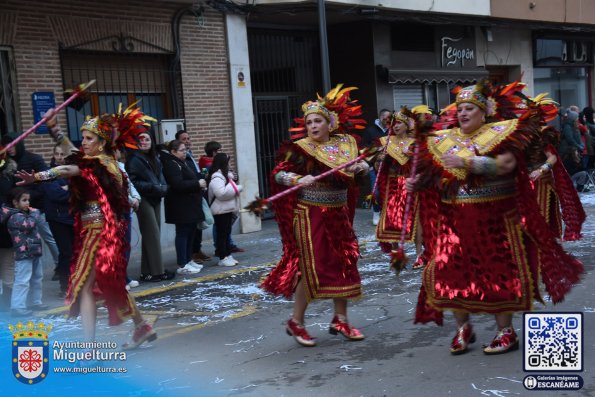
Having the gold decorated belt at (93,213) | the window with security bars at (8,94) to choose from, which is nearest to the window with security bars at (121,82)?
the window with security bars at (8,94)

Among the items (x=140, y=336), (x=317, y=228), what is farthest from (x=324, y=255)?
(x=140, y=336)

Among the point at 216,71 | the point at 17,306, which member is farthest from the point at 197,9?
the point at 17,306

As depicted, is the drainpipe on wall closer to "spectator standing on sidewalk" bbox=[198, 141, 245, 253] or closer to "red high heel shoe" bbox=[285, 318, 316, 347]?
"spectator standing on sidewalk" bbox=[198, 141, 245, 253]

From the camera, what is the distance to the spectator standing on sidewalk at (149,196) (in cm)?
992

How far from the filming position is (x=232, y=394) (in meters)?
5.30

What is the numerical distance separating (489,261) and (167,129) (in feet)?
27.4

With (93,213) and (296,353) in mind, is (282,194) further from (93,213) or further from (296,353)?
(93,213)

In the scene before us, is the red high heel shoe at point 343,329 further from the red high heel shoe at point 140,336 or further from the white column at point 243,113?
the white column at point 243,113

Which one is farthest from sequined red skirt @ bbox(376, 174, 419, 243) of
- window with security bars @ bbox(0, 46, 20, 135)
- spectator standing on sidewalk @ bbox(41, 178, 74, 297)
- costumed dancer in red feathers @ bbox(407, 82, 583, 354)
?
window with security bars @ bbox(0, 46, 20, 135)

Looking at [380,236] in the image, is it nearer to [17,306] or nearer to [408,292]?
[408,292]

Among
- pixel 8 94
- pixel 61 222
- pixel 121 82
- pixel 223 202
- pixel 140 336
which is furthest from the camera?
pixel 121 82

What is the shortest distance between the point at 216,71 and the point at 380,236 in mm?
5463

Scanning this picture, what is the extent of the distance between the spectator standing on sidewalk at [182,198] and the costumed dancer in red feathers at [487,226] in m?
4.96

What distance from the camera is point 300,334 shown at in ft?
21.1
